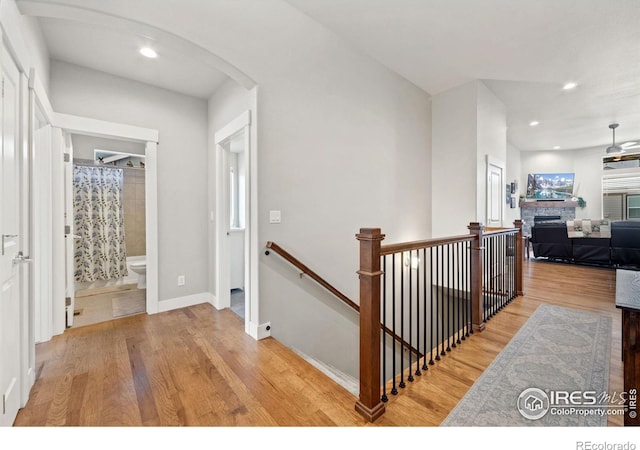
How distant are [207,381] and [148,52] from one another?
3.06 metres

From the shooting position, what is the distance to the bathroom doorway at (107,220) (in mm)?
4266

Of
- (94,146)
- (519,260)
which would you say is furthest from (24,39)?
(519,260)

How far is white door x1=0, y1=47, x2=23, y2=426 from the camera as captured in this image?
1389 millimetres

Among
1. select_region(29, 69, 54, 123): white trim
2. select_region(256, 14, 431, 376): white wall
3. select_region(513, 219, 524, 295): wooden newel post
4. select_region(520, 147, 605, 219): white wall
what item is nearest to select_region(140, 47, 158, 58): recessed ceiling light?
select_region(29, 69, 54, 123): white trim

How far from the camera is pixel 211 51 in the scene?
89.3 inches

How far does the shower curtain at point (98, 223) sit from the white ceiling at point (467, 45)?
228 centimetres

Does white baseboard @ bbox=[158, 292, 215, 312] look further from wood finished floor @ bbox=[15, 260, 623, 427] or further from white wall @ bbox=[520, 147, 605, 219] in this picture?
white wall @ bbox=[520, 147, 605, 219]

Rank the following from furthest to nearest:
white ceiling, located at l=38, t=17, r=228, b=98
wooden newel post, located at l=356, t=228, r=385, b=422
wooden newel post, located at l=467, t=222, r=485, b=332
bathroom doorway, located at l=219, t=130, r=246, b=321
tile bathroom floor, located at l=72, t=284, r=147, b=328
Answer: bathroom doorway, located at l=219, t=130, r=246, b=321, tile bathroom floor, located at l=72, t=284, r=147, b=328, wooden newel post, located at l=467, t=222, r=485, b=332, white ceiling, located at l=38, t=17, r=228, b=98, wooden newel post, located at l=356, t=228, r=385, b=422

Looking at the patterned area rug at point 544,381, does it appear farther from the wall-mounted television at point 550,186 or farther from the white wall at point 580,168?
the white wall at point 580,168

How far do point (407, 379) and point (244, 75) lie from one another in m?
2.80

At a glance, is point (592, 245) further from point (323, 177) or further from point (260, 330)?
point (260, 330)

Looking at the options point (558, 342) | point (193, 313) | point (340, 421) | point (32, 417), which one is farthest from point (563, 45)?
point (32, 417)

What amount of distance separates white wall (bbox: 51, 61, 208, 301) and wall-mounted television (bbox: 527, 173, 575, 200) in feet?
32.7
